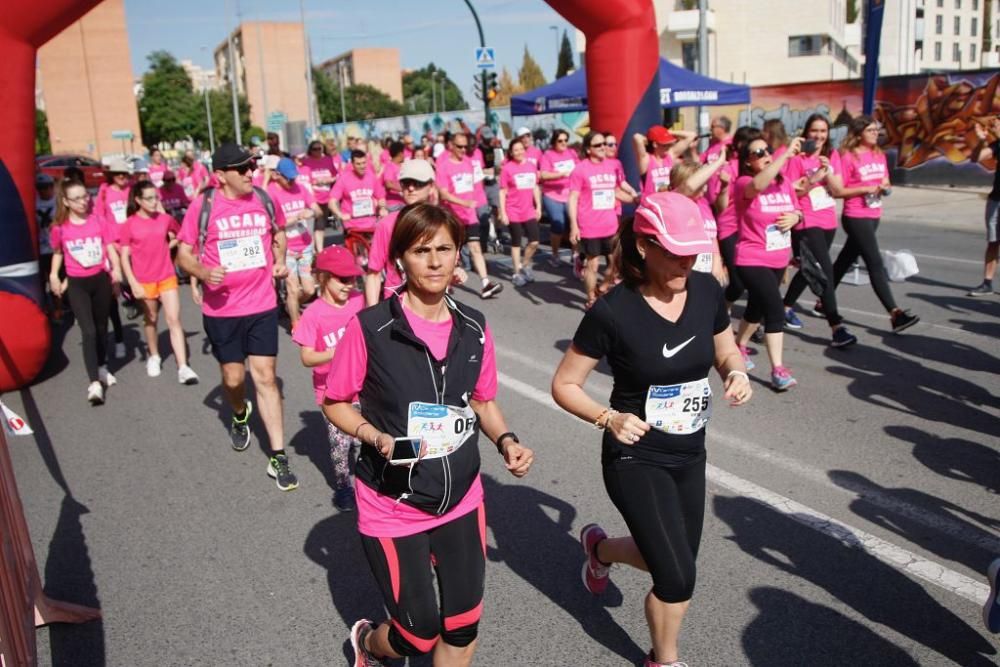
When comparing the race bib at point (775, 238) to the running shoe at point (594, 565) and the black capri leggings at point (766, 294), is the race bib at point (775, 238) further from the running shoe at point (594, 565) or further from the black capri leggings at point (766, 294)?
the running shoe at point (594, 565)

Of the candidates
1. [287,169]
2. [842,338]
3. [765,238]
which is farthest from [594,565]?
[287,169]

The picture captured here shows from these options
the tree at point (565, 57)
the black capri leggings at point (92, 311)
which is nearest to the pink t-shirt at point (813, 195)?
the black capri leggings at point (92, 311)

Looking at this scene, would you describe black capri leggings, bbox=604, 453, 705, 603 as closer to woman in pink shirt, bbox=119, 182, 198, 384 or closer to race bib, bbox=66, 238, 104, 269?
woman in pink shirt, bbox=119, 182, 198, 384

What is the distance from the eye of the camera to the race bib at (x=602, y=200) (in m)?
9.26

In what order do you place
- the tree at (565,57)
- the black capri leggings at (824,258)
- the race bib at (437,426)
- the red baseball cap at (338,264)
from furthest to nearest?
1. the tree at (565,57)
2. the black capri leggings at (824,258)
3. the red baseball cap at (338,264)
4. the race bib at (437,426)

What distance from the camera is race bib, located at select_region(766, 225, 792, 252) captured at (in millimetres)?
6543

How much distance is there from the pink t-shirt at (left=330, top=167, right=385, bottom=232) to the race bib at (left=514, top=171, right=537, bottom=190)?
6.78 feet

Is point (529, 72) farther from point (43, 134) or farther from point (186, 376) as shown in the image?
point (186, 376)

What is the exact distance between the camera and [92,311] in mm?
7855

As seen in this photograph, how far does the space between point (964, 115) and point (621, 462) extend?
796 inches

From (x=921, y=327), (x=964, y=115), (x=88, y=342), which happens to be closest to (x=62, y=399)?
(x=88, y=342)

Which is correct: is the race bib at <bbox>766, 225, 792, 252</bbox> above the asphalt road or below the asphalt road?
above

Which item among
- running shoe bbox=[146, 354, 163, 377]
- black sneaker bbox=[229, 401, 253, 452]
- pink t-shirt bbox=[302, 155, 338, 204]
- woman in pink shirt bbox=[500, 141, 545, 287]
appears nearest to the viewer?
black sneaker bbox=[229, 401, 253, 452]

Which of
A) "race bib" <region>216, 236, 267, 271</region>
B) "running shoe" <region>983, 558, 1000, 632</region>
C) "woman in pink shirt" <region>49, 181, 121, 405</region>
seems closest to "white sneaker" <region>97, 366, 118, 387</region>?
"woman in pink shirt" <region>49, 181, 121, 405</region>
